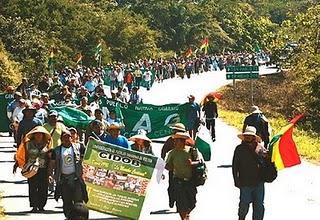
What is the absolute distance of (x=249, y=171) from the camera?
35.1ft

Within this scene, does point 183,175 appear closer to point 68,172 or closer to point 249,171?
point 249,171

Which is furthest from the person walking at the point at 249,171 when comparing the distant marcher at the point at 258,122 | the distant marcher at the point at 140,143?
the distant marcher at the point at 258,122

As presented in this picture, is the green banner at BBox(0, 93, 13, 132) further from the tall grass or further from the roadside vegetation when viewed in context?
the roadside vegetation

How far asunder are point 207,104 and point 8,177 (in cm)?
752

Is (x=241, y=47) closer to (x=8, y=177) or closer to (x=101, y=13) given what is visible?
(x=101, y=13)

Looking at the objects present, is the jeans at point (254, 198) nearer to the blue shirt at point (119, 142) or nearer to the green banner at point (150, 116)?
the blue shirt at point (119, 142)

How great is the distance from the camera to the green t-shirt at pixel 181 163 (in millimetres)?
10975

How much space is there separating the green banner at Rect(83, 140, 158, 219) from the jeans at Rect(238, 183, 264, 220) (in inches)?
54.3

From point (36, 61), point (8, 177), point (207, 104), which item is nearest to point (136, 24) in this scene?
point (36, 61)

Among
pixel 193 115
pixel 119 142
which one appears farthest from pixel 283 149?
pixel 193 115

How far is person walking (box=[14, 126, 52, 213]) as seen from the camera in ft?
39.3

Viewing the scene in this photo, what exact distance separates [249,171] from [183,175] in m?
0.99

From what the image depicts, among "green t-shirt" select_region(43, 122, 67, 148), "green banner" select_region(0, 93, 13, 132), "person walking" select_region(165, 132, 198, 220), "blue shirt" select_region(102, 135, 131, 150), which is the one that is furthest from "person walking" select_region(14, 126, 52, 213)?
"green banner" select_region(0, 93, 13, 132)

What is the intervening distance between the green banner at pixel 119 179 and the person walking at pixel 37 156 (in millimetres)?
1296
